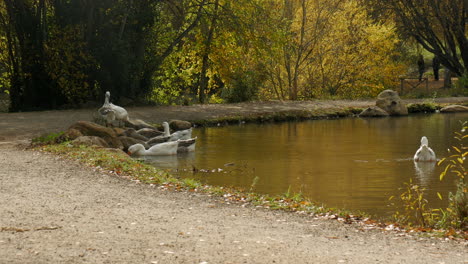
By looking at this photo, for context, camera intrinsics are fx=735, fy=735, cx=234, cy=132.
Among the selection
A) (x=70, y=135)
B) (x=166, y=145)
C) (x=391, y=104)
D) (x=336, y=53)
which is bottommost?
(x=166, y=145)

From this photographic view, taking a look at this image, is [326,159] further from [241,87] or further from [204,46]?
[241,87]

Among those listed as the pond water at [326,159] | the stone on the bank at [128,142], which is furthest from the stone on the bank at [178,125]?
the stone on the bank at [128,142]

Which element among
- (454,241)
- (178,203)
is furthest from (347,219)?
(178,203)

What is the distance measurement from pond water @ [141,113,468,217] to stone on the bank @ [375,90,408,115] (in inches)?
127

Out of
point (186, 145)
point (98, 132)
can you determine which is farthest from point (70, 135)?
point (186, 145)

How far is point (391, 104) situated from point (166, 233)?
24105 millimetres

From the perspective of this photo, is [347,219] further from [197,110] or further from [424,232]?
[197,110]

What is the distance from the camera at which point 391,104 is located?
102 ft

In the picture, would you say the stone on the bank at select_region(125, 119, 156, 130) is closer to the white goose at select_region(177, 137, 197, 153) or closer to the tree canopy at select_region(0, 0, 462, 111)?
the white goose at select_region(177, 137, 197, 153)

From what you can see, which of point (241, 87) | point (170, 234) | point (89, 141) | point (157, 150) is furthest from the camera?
point (241, 87)

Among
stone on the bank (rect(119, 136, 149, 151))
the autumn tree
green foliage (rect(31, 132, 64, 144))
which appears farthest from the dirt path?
the autumn tree

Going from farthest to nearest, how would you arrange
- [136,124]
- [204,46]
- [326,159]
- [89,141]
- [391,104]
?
[204,46] → [391,104] → [136,124] → [326,159] → [89,141]

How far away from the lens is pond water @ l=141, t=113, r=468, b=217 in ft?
42.4

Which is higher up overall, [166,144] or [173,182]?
[166,144]
